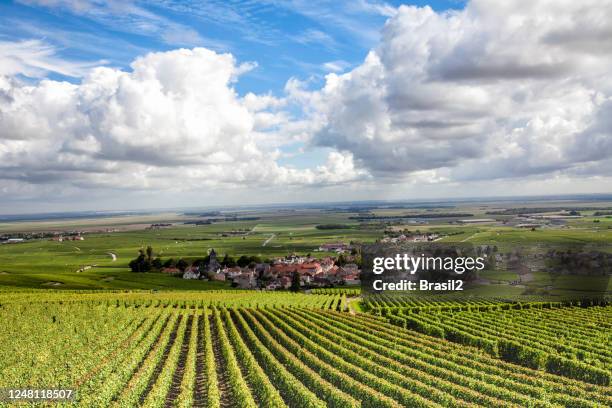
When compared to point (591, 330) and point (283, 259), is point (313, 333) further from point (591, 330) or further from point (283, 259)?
point (283, 259)

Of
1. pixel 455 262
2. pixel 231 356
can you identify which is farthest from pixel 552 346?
pixel 231 356

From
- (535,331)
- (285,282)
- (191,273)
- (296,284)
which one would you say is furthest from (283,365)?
(191,273)

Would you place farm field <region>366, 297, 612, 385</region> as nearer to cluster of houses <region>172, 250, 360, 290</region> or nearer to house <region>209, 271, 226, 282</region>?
cluster of houses <region>172, 250, 360, 290</region>

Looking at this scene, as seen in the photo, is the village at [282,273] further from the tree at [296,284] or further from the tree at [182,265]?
the tree at [182,265]

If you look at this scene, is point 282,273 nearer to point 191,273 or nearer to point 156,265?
point 191,273

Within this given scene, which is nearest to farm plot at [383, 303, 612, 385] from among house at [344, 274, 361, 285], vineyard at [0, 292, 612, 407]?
vineyard at [0, 292, 612, 407]

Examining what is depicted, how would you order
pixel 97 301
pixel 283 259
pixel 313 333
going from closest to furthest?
pixel 313 333 < pixel 97 301 < pixel 283 259
